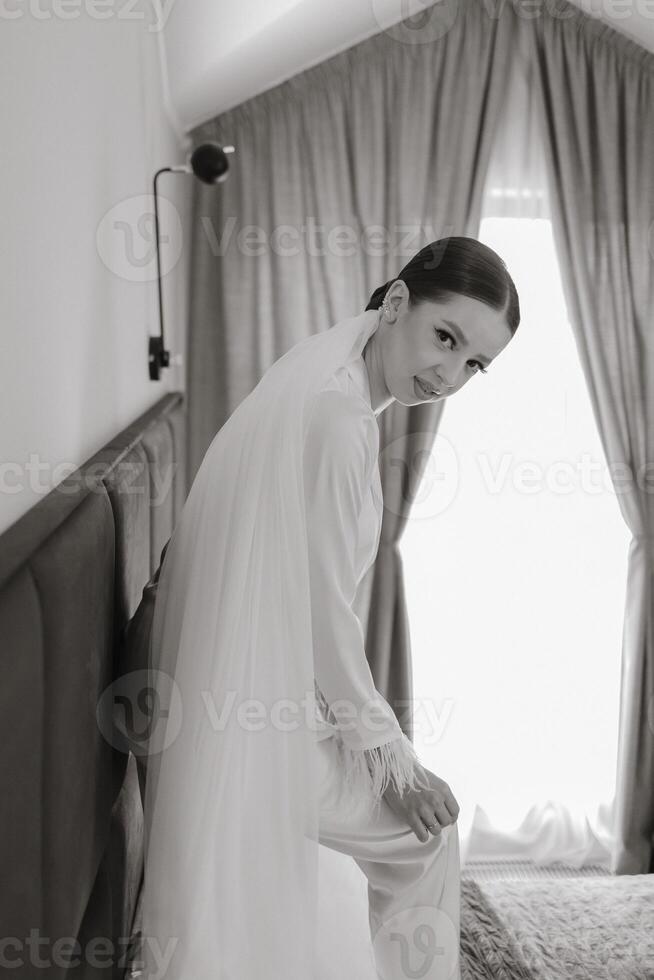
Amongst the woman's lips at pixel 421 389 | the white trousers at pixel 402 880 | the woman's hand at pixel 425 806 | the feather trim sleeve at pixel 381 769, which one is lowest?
the white trousers at pixel 402 880

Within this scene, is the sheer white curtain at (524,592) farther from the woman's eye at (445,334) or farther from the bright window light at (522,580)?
the woman's eye at (445,334)

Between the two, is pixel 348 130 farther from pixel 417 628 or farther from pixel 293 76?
pixel 417 628

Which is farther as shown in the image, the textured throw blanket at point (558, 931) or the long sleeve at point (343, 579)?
the textured throw blanket at point (558, 931)

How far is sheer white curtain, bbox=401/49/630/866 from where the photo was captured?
9.97ft

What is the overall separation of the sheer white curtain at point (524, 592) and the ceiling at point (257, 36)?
26.3 inches

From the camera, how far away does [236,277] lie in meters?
2.90

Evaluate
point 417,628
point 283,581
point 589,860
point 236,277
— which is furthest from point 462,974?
point 236,277

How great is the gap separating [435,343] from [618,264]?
5.86ft

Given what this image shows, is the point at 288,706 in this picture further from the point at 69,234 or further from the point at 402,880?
the point at 69,234

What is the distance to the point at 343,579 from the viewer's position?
4.15 feet

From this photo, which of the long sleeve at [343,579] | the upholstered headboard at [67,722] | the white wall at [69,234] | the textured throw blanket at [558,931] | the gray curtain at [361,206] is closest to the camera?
the upholstered headboard at [67,722]

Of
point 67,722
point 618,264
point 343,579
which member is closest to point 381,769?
point 343,579

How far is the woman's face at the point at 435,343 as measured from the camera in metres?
1.46

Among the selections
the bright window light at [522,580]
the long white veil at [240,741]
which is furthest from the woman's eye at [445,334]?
the bright window light at [522,580]
